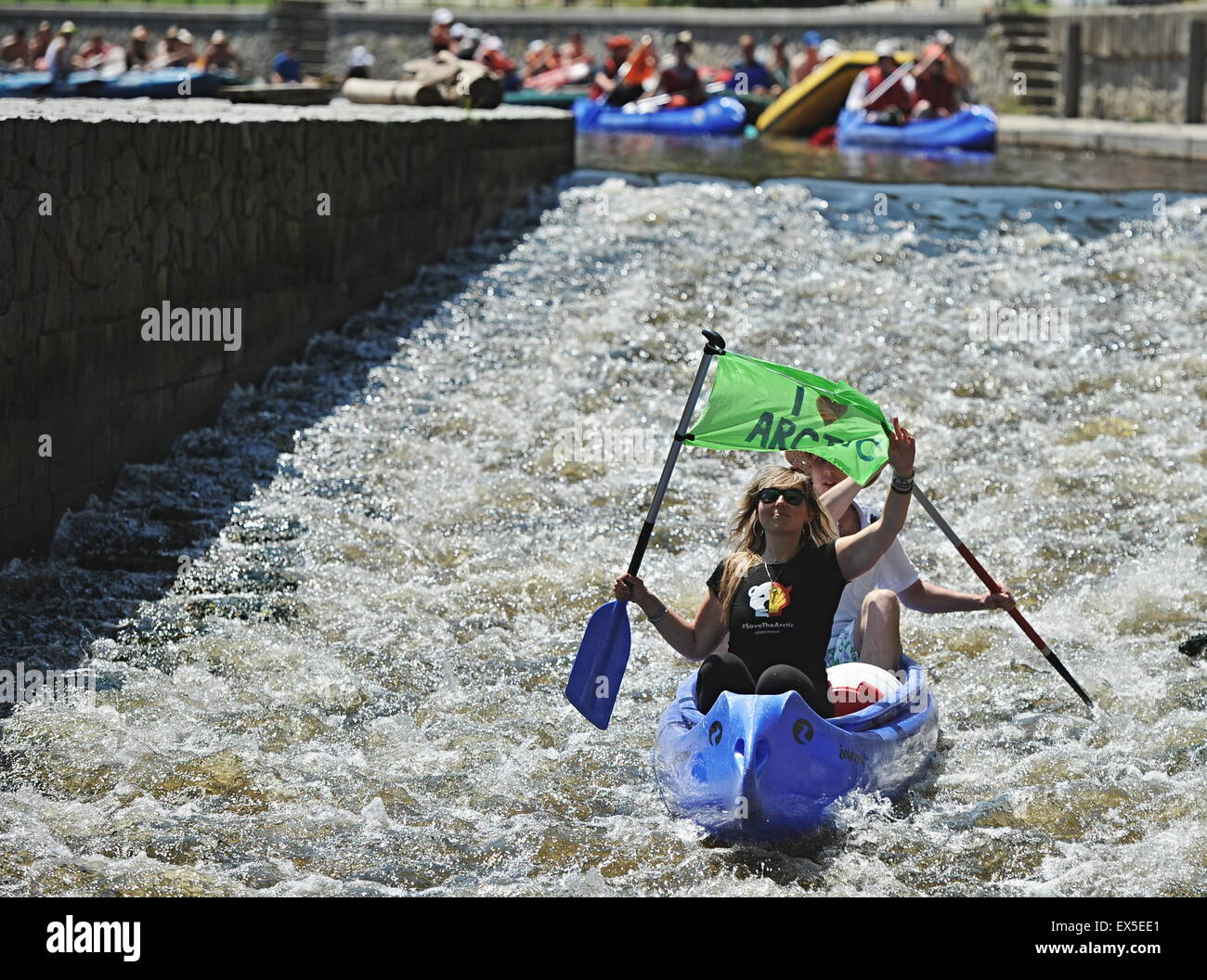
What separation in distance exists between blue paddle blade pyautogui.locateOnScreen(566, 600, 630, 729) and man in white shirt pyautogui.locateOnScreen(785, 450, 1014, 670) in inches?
28.1

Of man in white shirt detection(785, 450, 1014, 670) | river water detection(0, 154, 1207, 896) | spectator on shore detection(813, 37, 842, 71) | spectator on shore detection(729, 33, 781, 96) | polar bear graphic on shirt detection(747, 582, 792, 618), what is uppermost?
spectator on shore detection(813, 37, 842, 71)

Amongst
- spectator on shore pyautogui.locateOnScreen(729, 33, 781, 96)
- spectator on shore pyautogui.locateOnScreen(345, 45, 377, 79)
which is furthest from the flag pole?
spectator on shore pyautogui.locateOnScreen(345, 45, 377, 79)

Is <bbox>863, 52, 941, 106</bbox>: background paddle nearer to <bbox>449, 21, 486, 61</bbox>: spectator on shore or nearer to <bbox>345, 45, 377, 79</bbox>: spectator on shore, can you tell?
<bbox>449, 21, 486, 61</bbox>: spectator on shore

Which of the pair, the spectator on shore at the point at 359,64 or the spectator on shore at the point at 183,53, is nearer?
the spectator on shore at the point at 359,64

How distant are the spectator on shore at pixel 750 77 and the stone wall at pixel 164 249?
12839 millimetres

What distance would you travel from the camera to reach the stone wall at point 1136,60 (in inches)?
768

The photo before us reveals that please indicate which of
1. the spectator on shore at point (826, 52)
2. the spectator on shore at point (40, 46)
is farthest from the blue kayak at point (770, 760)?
the spectator on shore at point (40, 46)

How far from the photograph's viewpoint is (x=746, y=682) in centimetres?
514

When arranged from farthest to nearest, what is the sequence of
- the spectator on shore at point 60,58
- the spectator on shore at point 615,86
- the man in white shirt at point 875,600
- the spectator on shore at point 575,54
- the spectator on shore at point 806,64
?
the spectator on shore at point 575,54
the spectator on shore at point 806,64
the spectator on shore at point 615,86
the spectator on shore at point 60,58
the man in white shirt at point 875,600

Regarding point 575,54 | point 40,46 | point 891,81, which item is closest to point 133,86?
point 891,81

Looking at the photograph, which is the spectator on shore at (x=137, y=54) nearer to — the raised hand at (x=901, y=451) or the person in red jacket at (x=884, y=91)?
the person in red jacket at (x=884, y=91)

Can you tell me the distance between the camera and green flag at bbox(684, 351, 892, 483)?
534 cm

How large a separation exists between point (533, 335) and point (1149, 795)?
19.4ft

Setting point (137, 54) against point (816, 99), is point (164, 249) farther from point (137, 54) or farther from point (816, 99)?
point (137, 54)
